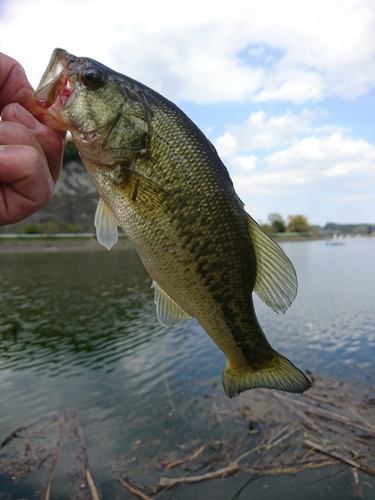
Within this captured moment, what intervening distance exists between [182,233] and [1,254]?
214ft

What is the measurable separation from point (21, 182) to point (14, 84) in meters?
0.93

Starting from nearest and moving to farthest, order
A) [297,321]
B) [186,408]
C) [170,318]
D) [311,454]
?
1. [170,318]
2. [311,454]
3. [186,408]
4. [297,321]

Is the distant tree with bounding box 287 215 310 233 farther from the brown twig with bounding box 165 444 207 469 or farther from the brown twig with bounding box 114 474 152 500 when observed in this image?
the brown twig with bounding box 114 474 152 500

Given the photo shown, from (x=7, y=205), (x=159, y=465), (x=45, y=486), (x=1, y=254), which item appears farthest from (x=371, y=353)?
(x=1, y=254)

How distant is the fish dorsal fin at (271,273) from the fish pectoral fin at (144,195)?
0.61 m

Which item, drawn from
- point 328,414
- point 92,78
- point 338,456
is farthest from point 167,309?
Result: point 328,414

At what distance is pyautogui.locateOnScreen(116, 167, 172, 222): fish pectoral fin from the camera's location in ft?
8.18

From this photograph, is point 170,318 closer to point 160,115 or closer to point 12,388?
point 160,115

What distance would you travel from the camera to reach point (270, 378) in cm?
275

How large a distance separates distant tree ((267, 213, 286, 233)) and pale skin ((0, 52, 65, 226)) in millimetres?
129888

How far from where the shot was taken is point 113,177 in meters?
2.55

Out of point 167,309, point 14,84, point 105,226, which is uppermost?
point 14,84

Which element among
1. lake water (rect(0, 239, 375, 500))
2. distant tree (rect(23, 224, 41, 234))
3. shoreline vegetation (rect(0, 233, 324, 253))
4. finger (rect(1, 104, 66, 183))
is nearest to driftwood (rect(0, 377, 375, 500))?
lake water (rect(0, 239, 375, 500))

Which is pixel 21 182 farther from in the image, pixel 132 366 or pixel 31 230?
pixel 31 230
